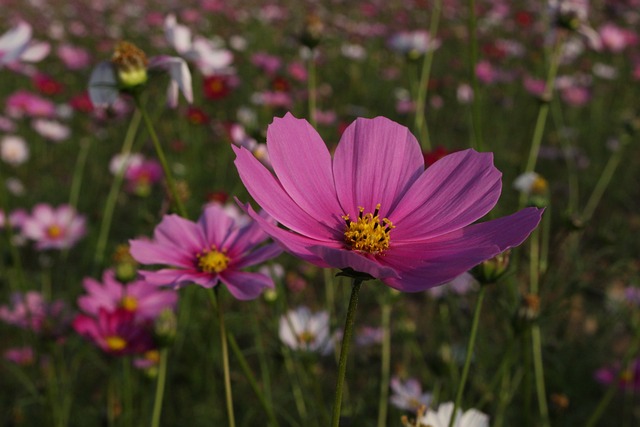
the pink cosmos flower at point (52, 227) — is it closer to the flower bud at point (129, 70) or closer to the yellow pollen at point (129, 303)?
the yellow pollen at point (129, 303)

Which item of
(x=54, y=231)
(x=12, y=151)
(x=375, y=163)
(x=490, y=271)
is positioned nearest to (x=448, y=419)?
(x=490, y=271)

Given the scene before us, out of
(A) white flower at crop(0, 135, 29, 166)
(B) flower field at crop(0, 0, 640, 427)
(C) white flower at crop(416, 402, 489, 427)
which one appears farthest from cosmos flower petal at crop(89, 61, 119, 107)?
(A) white flower at crop(0, 135, 29, 166)

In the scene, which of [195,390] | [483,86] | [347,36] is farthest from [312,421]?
[347,36]

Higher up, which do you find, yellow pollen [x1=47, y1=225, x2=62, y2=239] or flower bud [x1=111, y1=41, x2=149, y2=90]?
yellow pollen [x1=47, y1=225, x2=62, y2=239]

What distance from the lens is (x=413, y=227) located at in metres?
0.55

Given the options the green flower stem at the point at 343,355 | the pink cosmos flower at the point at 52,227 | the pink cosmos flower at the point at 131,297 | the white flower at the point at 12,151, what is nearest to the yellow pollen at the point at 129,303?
the pink cosmos flower at the point at 131,297

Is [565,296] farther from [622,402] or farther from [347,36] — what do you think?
[347,36]

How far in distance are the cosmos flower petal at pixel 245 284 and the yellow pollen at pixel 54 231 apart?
1.29 m

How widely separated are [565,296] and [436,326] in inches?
31.9

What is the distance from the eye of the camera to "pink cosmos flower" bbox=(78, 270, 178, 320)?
1041mm

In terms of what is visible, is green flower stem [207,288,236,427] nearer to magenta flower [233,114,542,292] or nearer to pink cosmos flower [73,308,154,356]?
magenta flower [233,114,542,292]

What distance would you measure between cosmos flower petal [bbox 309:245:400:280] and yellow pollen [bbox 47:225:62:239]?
1536mm

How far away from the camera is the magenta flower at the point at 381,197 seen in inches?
18.1

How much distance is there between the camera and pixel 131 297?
1.08m
